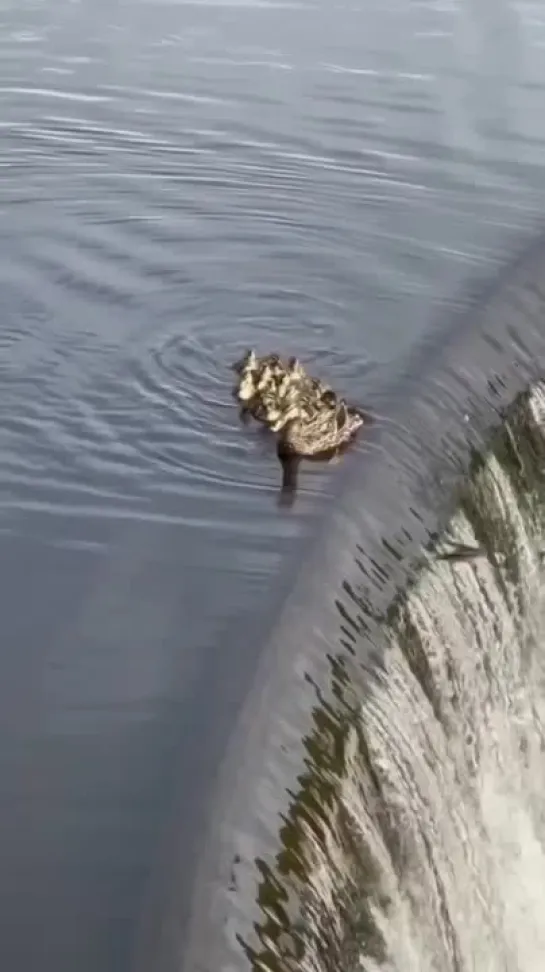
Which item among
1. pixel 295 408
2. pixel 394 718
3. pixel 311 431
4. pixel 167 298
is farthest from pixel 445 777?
pixel 167 298

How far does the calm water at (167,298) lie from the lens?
4379 mm

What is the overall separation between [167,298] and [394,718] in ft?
9.64

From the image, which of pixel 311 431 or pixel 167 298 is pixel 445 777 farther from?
pixel 167 298

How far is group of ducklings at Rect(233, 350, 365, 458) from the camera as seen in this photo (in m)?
5.74

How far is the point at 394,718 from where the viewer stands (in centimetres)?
475

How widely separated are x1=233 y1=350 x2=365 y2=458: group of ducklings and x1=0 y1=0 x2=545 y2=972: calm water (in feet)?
0.38

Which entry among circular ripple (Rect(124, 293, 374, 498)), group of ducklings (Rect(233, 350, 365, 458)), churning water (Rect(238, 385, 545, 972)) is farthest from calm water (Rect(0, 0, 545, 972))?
churning water (Rect(238, 385, 545, 972))

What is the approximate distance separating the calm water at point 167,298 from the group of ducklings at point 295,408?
0.38 ft

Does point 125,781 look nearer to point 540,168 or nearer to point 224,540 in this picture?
point 224,540

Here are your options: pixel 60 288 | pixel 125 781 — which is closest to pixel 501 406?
pixel 60 288

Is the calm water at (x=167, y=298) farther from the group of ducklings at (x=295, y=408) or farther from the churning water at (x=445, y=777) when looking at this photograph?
the churning water at (x=445, y=777)

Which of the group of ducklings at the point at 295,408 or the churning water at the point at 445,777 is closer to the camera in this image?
the churning water at the point at 445,777

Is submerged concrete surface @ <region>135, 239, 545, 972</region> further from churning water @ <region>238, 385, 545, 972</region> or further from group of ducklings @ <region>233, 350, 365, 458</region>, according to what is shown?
group of ducklings @ <region>233, 350, 365, 458</region>

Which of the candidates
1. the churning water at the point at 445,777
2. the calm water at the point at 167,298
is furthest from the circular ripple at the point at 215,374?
the churning water at the point at 445,777
